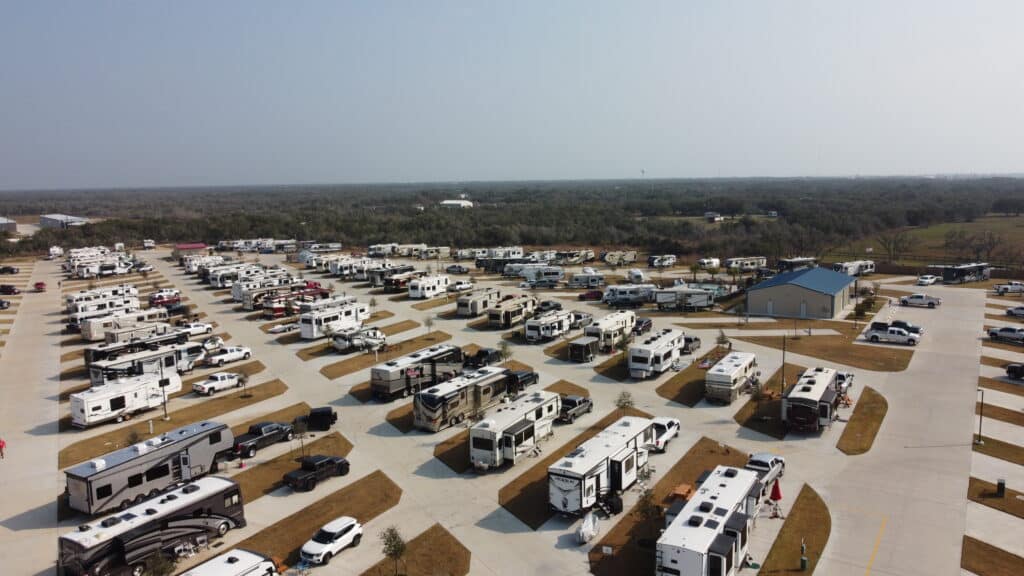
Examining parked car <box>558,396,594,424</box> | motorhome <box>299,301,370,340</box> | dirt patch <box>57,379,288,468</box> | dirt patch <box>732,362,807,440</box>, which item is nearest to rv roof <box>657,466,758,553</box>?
dirt patch <box>732,362,807,440</box>

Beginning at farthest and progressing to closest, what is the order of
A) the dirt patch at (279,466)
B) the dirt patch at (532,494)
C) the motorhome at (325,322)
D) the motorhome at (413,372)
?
the motorhome at (325,322)
the motorhome at (413,372)
the dirt patch at (279,466)
the dirt patch at (532,494)

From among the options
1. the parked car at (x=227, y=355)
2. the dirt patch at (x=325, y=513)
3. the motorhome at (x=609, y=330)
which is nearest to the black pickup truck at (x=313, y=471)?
the dirt patch at (x=325, y=513)

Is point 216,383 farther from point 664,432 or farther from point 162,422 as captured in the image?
point 664,432

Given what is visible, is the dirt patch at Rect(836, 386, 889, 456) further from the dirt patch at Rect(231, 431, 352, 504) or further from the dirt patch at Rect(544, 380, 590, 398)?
the dirt patch at Rect(231, 431, 352, 504)

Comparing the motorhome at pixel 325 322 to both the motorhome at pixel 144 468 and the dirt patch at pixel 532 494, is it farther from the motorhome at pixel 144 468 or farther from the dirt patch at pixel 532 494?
the dirt patch at pixel 532 494

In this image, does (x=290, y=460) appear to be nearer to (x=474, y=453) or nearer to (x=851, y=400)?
(x=474, y=453)
